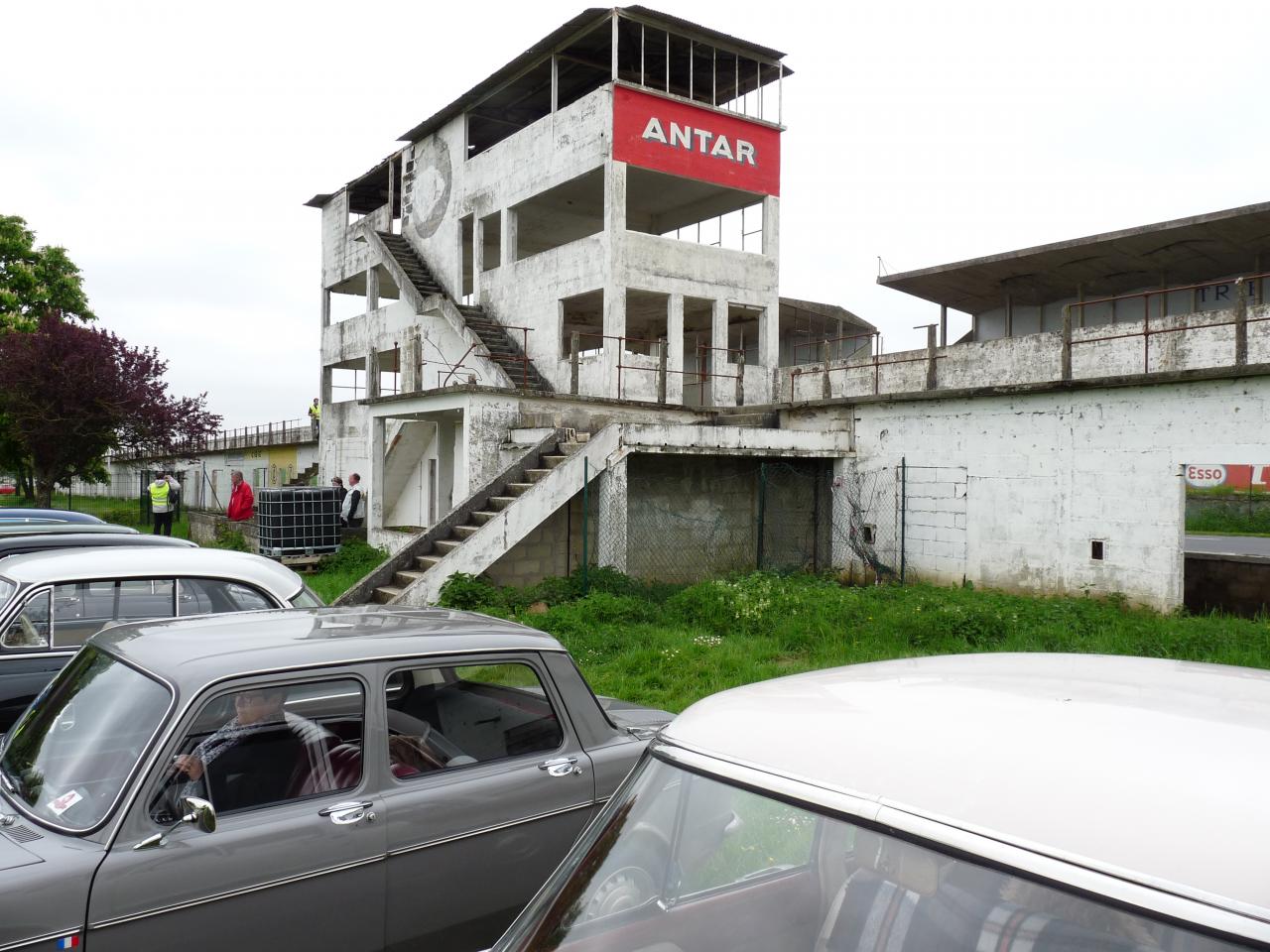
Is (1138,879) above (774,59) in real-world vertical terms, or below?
below

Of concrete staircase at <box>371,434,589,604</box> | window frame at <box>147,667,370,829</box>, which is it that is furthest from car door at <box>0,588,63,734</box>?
concrete staircase at <box>371,434,589,604</box>

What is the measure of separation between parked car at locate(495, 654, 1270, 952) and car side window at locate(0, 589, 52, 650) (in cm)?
495

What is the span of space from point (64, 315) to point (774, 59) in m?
28.1

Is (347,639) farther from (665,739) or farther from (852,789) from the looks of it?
(852,789)

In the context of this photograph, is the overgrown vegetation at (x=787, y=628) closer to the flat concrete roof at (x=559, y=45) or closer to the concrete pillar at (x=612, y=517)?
the concrete pillar at (x=612, y=517)

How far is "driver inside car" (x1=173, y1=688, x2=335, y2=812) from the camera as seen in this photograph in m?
3.36

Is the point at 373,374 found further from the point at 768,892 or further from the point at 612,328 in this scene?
the point at 768,892

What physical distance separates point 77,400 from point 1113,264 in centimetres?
2723

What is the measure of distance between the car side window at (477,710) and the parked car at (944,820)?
186 centimetres

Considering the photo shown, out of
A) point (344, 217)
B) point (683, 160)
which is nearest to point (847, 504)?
point (683, 160)

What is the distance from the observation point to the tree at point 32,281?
33031mm

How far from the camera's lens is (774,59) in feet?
74.8

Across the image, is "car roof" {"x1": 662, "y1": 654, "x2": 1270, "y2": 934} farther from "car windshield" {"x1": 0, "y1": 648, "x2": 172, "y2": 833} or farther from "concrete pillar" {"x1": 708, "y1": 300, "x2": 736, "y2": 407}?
"concrete pillar" {"x1": 708, "y1": 300, "x2": 736, "y2": 407}

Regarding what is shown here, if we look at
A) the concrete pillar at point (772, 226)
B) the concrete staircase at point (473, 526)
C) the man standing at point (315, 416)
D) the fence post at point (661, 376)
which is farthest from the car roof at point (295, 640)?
the man standing at point (315, 416)
